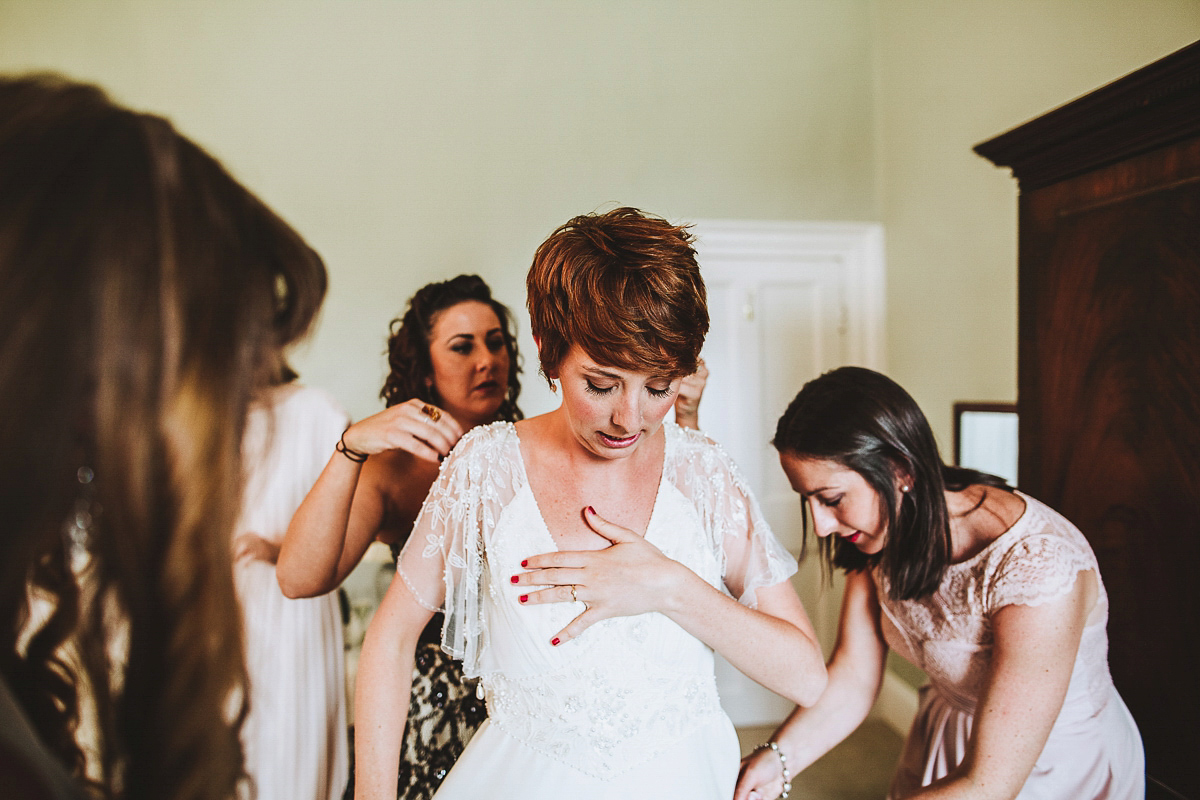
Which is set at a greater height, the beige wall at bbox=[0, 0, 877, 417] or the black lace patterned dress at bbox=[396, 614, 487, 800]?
the beige wall at bbox=[0, 0, 877, 417]

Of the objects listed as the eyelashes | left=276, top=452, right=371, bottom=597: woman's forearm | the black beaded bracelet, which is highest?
the eyelashes

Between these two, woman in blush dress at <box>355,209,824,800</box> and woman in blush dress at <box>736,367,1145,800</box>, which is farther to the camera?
woman in blush dress at <box>736,367,1145,800</box>

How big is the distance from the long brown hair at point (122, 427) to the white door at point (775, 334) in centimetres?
280

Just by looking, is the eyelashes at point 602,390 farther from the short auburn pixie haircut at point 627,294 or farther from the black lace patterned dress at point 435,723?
the black lace patterned dress at point 435,723

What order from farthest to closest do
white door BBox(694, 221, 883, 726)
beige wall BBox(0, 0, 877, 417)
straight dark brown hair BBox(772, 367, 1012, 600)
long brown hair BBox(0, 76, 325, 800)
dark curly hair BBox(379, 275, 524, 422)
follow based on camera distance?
white door BBox(694, 221, 883, 726)
beige wall BBox(0, 0, 877, 417)
dark curly hair BBox(379, 275, 524, 422)
straight dark brown hair BBox(772, 367, 1012, 600)
long brown hair BBox(0, 76, 325, 800)

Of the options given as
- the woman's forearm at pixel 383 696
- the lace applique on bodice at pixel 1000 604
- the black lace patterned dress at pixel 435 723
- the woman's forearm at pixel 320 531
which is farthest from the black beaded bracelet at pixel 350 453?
the lace applique on bodice at pixel 1000 604

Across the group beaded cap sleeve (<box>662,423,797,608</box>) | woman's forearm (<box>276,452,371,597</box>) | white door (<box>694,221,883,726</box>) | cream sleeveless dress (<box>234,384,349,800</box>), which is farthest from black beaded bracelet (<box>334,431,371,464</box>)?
white door (<box>694,221,883,726</box>)

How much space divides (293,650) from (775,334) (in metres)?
2.55

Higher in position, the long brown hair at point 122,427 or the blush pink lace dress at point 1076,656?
the long brown hair at point 122,427

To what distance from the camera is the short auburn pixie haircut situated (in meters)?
1.04

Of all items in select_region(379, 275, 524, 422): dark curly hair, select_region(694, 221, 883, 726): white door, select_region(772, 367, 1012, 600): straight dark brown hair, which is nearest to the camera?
select_region(772, 367, 1012, 600): straight dark brown hair

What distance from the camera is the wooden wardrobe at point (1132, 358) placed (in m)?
1.25

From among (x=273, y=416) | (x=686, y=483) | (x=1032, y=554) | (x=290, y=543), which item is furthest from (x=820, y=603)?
(x=273, y=416)

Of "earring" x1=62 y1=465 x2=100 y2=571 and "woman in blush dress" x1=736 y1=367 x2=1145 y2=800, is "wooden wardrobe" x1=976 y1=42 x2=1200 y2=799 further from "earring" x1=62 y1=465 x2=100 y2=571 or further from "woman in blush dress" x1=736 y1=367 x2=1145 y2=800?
"earring" x1=62 y1=465 x2=100 y2=571
